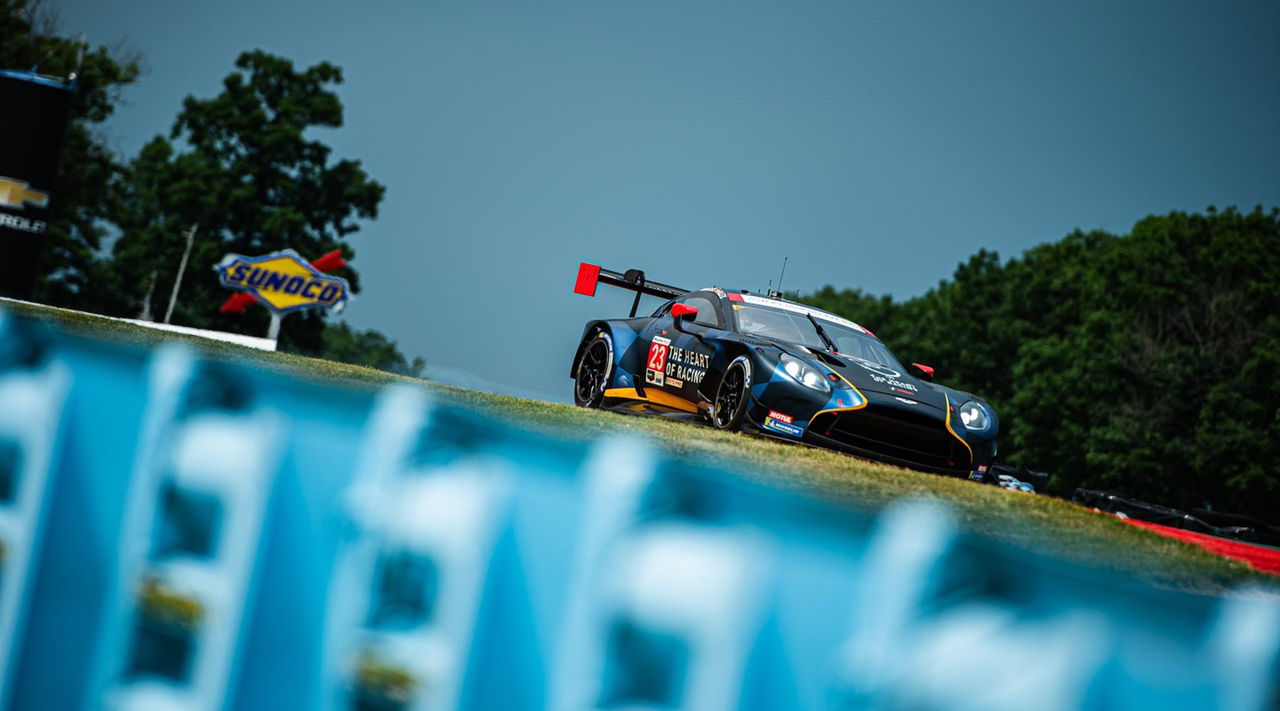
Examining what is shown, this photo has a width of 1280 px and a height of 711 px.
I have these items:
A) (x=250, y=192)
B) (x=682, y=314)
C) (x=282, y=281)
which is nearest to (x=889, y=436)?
(x=682, y=314)

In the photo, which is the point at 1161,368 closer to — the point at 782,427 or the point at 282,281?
the point at 282,281

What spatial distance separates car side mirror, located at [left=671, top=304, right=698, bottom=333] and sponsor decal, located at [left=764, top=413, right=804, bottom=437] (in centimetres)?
168

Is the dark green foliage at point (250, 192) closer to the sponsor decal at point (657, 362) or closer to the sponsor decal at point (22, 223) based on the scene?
the sponsor decal at point (22, 223)

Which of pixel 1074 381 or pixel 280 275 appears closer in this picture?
pixel 280 275

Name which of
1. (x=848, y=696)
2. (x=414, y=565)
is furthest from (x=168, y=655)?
(x=848, y=696)

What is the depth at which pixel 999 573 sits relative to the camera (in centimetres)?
244

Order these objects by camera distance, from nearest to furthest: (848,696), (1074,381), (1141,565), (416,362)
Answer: (848,696)
(1141,565)
(1074,381)
(416,362)

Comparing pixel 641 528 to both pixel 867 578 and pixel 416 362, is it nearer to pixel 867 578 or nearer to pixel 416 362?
pixel 867 578

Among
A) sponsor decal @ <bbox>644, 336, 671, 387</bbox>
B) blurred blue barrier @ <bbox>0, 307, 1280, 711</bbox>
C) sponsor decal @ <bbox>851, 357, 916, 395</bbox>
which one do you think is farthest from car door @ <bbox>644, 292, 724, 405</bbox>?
blurred blue barrier @ <bbox>0, 307, 1280, 711</bbox>

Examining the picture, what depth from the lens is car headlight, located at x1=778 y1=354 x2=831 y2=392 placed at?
28.6 ft

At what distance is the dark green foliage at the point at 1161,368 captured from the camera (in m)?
38.6

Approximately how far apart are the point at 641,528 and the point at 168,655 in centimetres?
140

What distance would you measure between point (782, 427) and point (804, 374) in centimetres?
42

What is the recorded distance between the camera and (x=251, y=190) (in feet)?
165
